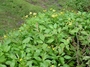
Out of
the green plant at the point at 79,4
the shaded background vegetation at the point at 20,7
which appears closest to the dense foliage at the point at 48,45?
the shaded background vegetation at the point at 20,7

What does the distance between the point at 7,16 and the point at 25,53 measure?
6.00 metres

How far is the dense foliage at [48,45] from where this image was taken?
2395mm

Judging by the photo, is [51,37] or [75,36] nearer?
[51,37]

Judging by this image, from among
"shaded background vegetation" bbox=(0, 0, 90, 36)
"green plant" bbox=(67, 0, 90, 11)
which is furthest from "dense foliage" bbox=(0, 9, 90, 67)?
"green plant" bbox=(67, 0, 90, 11)

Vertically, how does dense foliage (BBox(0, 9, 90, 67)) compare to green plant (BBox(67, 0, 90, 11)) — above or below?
above

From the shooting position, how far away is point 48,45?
109 inches

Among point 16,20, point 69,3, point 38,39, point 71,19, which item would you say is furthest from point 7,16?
point 38,39

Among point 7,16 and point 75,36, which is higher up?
point 75,36

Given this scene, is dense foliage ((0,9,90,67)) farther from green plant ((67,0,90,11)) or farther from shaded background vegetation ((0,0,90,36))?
green plant ((67,0,90,11))

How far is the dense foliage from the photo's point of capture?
2.39m

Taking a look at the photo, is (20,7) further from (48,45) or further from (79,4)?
(48,45)

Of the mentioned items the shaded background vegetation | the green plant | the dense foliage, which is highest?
the dense foliage

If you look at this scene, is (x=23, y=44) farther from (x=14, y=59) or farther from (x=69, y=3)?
(x=69, y=3)

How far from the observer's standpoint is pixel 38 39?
2707 mm
